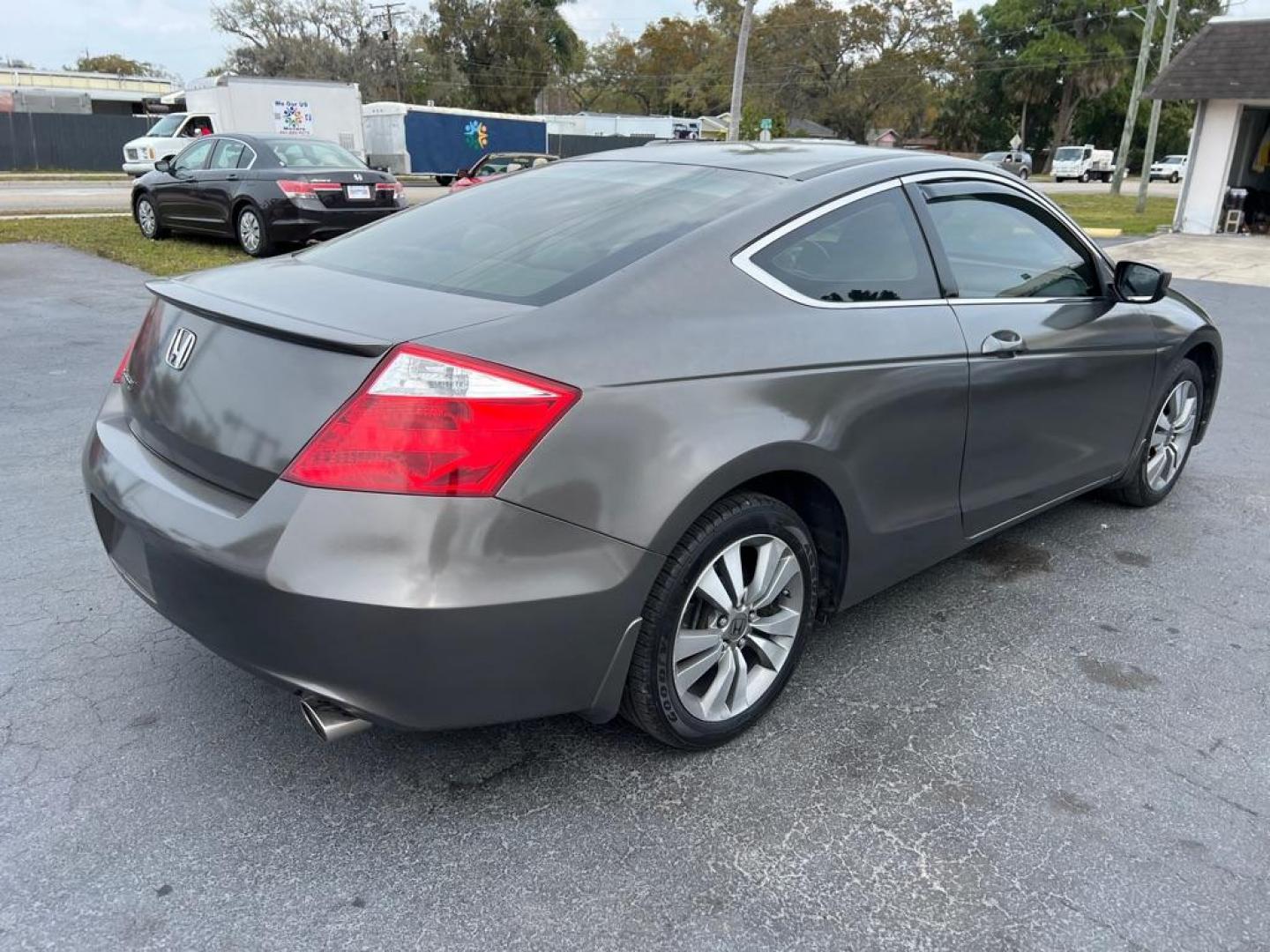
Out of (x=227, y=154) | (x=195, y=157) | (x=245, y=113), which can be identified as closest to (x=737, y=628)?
(x=227, y=154)

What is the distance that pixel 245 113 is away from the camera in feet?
85.3

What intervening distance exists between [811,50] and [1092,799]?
67.6m

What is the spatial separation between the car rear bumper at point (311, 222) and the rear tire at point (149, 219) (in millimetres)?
2725

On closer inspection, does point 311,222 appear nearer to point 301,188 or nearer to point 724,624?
point 301,188

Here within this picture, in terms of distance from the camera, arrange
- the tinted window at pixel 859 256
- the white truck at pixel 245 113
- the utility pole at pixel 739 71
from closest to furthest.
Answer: the tinted window at pixel 859 256 → the utility pole at pixel 739 71 → the white truck at pixel 245 113

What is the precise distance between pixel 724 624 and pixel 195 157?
40.8 feet

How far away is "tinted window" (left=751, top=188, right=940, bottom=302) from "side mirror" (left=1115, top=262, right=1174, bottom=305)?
1367mm

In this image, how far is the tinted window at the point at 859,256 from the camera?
275 cm

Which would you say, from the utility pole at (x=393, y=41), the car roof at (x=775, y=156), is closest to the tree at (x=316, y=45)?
the utility pole at (x=393, y=41)

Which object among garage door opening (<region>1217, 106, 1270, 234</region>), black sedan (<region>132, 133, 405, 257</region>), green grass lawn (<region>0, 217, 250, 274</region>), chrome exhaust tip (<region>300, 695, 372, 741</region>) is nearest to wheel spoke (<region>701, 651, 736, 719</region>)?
chrome exhaust tip (<region>300, 695, 372, 741</region>)

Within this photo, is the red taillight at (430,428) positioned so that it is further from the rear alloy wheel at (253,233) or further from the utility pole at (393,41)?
the utility pole at (393,41)

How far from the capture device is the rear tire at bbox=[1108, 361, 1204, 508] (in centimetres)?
445

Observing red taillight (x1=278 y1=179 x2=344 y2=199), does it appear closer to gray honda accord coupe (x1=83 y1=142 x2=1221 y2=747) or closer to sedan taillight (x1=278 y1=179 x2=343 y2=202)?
sedan taillight (x1=278 y1=179 x2=343 y2=202)

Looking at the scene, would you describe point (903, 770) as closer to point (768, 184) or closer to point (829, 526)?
point (829, 526)
